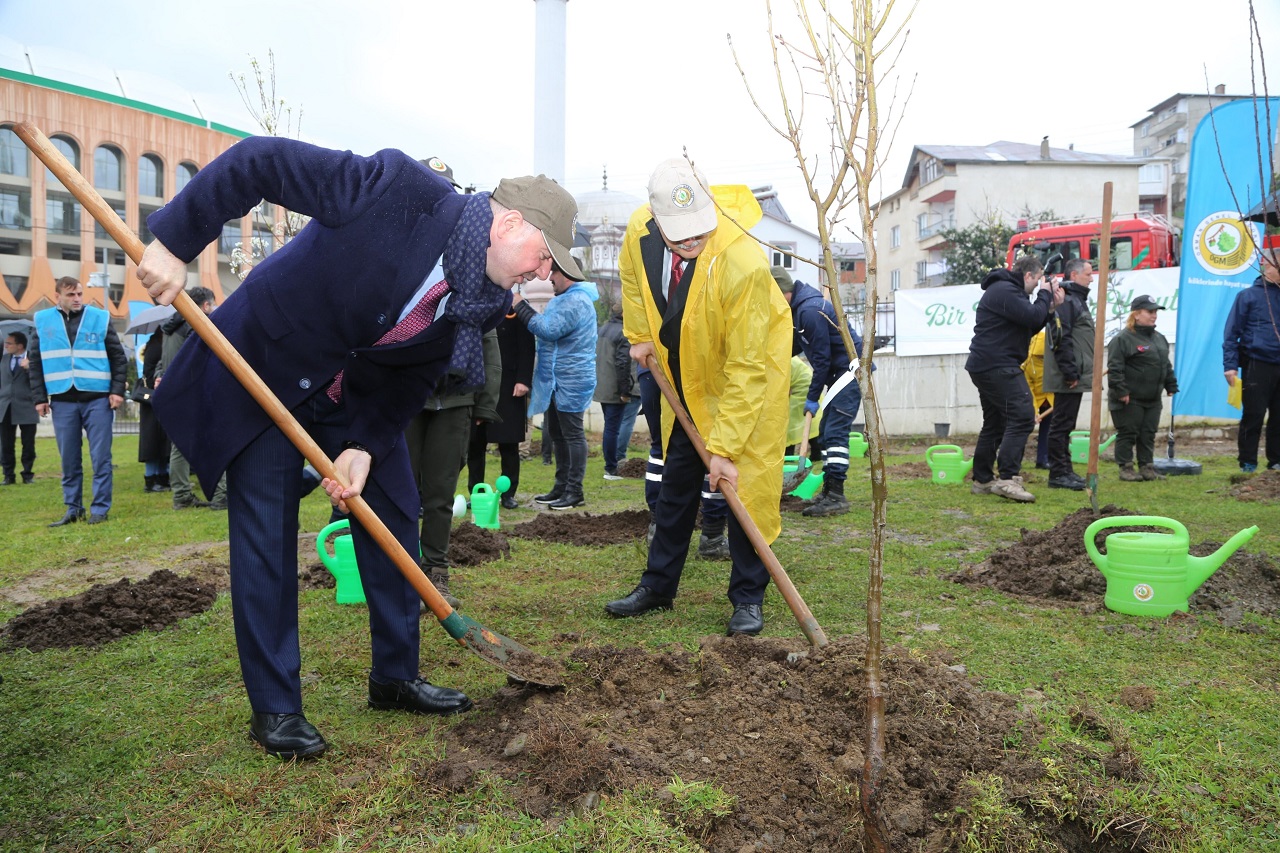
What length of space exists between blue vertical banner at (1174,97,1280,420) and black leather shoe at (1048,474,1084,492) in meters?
2.58

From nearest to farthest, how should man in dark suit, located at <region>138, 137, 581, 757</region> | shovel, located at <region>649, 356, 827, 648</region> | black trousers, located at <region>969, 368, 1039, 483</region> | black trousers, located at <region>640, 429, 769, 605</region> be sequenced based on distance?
man in dark suit, located at <region>138, 137, 581, 757</region> → shovel, located at <region>649, 356, 827, 648</region> → black trousers, located at <region>640, 429, 769, 605</region> → black trousers, located at <region>969, 368, 1039, 483</region>

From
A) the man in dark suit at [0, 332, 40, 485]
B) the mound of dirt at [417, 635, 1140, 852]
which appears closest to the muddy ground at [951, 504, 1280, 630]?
the mound of dirt at [417, 635, 1140, 852]

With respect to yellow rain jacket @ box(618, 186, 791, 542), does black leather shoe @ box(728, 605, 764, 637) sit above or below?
below

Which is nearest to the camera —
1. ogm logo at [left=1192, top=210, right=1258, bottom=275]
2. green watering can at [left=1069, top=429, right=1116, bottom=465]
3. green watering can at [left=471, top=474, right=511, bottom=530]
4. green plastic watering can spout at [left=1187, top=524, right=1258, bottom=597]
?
green plastic watering can spout at [left=1187, top=524, right=1258, bottom=597]

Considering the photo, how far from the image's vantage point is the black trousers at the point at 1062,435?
827 cm

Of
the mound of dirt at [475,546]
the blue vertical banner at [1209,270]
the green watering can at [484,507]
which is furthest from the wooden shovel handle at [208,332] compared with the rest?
the blue vertical banner at [1209,270]

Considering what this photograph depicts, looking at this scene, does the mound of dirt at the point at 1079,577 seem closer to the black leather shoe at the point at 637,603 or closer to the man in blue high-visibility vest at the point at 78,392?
the black leather shoe at the point at 637,603

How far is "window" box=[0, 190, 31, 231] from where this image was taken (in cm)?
4091

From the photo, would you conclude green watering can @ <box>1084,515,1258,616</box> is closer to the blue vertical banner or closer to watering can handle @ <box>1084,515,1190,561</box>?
watering can handle @ <box>1084,515,1190,561</box>

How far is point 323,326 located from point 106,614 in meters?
2.33

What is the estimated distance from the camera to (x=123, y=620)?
155 inches

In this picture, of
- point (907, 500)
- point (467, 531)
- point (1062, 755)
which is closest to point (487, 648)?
point (1062, 755)

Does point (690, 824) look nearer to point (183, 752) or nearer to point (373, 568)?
point (373, 568)

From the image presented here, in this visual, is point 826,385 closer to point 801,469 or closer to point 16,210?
point 801,469
